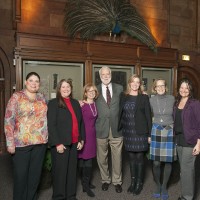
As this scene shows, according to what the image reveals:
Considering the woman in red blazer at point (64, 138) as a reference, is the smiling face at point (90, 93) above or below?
above

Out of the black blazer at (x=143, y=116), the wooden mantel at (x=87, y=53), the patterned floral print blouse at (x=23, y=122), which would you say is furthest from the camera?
the wooden mantel at (x=87, y=53)

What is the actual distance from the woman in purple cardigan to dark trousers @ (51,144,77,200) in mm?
1252

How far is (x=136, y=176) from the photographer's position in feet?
11.1

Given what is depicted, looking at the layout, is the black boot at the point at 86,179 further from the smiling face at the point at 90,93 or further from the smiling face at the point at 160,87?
the smiling face at the point at 160,87

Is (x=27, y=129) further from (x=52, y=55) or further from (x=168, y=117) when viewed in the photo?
(x=52, y=55)

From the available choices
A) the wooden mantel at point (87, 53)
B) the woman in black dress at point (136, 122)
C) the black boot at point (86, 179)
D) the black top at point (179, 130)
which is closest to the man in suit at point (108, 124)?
the woman in black dress at point (136, 122)

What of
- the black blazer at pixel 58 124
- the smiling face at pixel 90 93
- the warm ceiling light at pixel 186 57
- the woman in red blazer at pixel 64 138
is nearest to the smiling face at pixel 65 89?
the woman in red blazer at pixel 64 138

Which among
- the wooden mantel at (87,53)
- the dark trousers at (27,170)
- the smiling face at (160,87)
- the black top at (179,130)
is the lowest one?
the dark trousers at (27,170)

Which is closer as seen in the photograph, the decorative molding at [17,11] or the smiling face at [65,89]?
the smiling face at [65,89]

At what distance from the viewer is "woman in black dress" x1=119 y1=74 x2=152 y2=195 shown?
3.20m

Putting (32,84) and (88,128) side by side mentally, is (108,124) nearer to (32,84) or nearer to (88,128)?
(88,128)

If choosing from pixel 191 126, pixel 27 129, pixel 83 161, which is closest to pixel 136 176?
pixel 83 161

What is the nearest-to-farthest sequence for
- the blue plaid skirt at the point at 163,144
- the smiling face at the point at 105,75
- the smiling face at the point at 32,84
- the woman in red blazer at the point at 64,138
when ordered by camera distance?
the smiling face at the point at 32,84, the woman in red blazer at the point at 64,138, the blue plaid skirt at the point at 163,144, the smiling face at the point at 105,75

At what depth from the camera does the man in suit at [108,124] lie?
3.32m
